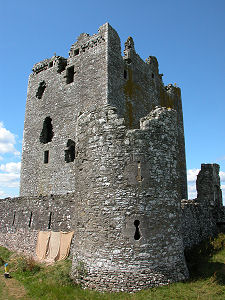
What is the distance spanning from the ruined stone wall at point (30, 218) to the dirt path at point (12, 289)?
7.78 feet

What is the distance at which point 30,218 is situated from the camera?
13.2 m

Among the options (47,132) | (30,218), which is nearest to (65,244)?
(30,218)

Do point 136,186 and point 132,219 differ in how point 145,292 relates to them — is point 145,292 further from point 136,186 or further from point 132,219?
point 136,186

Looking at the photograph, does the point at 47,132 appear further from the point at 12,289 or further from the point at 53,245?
the point at 12,289

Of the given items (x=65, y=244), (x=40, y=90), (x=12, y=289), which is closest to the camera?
(x=12, y=289)

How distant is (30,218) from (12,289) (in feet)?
15.0

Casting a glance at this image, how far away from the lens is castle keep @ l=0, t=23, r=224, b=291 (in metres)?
7.59

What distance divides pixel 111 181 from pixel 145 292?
119 inches

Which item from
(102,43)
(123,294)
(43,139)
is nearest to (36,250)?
(123,294)

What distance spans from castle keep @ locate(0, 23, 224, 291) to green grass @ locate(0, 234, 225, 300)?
0.34m

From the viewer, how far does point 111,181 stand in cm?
795

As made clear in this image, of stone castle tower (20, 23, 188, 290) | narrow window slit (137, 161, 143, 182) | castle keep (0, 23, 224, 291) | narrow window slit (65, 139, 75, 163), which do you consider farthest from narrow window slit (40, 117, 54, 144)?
narrow window slit (137, 161, 143, 182)

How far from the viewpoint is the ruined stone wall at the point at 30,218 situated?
11.4 metres

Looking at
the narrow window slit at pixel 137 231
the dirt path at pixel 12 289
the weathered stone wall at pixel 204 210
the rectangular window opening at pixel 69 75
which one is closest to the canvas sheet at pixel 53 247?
the dirt path at pixel 12 289
